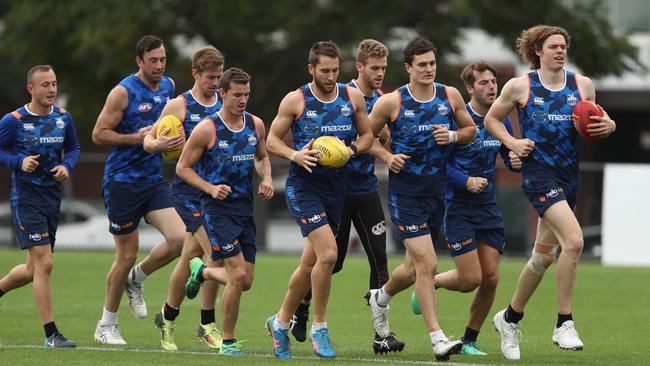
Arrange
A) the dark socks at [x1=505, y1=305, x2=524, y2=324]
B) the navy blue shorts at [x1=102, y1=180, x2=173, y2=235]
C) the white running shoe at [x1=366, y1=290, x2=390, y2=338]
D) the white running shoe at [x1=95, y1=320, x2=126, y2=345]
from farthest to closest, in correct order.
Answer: the navy blue shorts at [x1=102, y1=180, x2=173, y2=235] → the white running shoe at [x1=95, y1=320, x2=126, y2=345] → the white running shoe at [x1=366, y1=290, x2=390, y2=338] → the dark socks at [x1=505, y1=305, x2=524, y2=324]

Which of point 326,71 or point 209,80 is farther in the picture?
point 209,80

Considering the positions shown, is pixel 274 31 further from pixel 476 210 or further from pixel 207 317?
pixel 476 210

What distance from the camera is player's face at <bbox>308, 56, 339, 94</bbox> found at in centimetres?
1023

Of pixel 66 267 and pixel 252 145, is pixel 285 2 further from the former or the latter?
pixel 252 145

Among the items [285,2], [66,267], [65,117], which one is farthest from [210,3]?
[65,117]

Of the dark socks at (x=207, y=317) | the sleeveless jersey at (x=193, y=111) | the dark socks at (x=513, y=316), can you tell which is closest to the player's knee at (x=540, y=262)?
the dark socks at (x=513, y=316)

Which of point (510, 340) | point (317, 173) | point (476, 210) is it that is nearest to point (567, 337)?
point (510, 340)

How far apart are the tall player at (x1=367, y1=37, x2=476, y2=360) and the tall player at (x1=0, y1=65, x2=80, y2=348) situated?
2744mm

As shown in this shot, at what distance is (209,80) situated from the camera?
37.0 feet

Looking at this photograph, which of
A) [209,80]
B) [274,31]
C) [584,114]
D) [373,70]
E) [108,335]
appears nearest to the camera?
[584,114]

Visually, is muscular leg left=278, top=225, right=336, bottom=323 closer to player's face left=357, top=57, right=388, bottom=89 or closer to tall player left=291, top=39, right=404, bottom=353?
tall player left=291, top=39, right=404, bottom=353

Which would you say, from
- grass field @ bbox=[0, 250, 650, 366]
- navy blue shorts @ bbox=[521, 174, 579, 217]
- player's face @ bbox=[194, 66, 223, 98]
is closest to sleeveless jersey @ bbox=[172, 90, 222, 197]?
player's face @ bbox=[194, 66, 223, 98]

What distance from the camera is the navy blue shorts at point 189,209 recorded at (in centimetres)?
1133

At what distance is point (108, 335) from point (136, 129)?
5.94 ft
